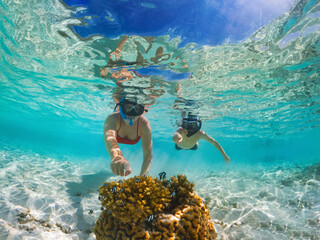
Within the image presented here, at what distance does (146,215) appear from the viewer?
3.05 m

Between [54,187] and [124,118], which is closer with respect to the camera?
[124,118]

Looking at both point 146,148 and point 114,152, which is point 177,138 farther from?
point 114,152

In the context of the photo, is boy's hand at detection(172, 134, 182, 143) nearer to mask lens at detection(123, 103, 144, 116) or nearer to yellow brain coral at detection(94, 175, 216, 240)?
mask lens at detection(123, 103, 144, 116)

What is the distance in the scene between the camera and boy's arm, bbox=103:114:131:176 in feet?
10.5

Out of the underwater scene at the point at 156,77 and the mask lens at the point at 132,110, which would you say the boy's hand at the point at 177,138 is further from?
the mask lens at the point at 132,110

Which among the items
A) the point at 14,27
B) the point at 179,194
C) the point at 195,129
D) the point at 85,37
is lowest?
the point at 179,194

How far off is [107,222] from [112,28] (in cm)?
652

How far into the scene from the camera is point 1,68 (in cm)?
1379

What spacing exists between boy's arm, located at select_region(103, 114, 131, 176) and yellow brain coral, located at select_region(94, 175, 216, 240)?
0.34 m

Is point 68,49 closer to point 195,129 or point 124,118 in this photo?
point 124,118

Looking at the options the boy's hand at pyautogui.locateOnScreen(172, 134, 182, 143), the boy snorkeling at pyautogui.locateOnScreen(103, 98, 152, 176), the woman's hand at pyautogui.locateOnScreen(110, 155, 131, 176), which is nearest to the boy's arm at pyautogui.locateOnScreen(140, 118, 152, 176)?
the boy snorkeling at pyautogui.locateOnScreen(103, 98, 152, 176)

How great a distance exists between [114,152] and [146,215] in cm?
161

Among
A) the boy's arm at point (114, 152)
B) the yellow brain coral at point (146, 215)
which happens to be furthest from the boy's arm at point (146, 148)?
the yellow brain coral at point (146, 215)

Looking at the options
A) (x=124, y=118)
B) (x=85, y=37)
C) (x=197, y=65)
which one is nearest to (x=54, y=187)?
(x=124, y=118)
